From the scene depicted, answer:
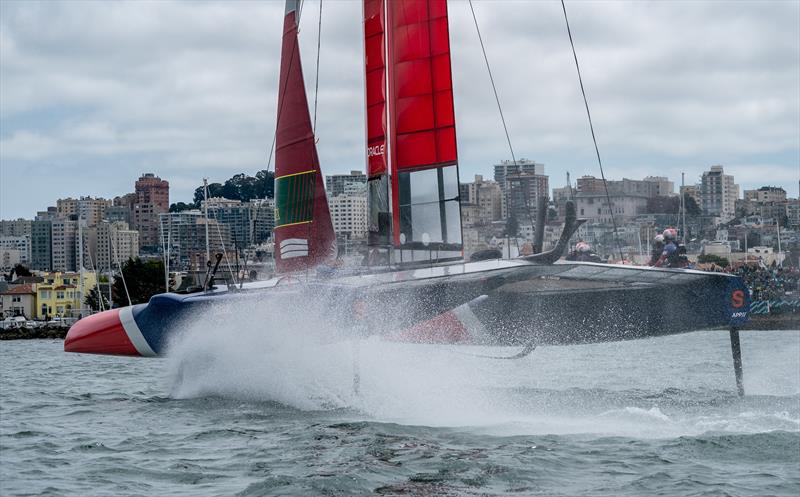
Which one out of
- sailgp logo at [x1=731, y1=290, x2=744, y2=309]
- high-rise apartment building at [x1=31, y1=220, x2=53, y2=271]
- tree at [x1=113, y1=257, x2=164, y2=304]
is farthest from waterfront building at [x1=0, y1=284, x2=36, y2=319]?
sailgp logo at [x1=731, y1=290, x2=744, y2=309]

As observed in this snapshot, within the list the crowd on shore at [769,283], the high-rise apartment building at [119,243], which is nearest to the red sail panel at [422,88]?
the crowd on shore at [769,283]

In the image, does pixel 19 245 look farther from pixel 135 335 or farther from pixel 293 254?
pixel 135 335

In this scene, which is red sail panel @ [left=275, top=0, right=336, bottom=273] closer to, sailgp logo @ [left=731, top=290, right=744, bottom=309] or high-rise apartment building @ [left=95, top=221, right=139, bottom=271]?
sailgp logo @ [left=731, top=290, right=744, bottom=309]

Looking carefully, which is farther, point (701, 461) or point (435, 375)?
point (435, 375)

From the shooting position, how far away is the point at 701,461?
23.8 ft

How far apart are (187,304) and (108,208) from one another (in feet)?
443

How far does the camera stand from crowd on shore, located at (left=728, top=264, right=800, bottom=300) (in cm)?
3897

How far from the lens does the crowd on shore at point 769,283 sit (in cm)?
3897

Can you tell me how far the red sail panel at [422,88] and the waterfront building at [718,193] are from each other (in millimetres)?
101720

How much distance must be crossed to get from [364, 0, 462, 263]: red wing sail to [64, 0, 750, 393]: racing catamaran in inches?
0.4

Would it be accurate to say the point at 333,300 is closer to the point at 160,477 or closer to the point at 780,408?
the point at 160,477

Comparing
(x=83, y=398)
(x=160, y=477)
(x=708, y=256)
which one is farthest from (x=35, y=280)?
(x=160, y=477)

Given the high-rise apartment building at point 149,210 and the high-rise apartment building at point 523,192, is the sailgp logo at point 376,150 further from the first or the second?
A: the high-rise apartment building at point 149,210

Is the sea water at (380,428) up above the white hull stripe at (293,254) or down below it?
below
